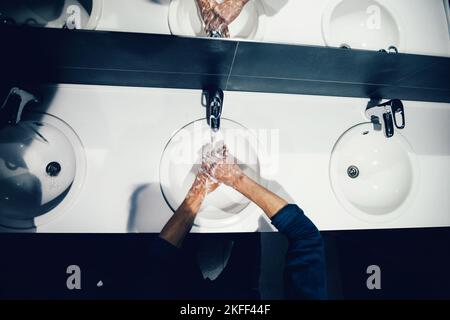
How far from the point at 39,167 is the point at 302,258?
107 cm

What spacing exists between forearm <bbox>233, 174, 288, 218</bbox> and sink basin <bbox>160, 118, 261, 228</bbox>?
6cm

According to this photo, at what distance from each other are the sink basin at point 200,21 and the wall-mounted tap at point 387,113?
611 mm

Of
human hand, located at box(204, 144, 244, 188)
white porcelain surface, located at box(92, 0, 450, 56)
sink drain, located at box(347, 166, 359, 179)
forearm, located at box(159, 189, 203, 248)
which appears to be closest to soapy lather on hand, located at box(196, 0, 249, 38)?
white porcelain surface, located at box(92, 0, 450, 56)

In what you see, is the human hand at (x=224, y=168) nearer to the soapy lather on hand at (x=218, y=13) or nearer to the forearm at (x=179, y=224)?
the forearm at (x=179, y=224)

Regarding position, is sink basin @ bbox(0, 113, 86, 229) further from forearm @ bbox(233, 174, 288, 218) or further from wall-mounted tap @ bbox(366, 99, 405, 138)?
wall-mounted tap @ bbox(366, 99, 405, 138)

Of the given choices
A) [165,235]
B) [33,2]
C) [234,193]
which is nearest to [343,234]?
[234,193]

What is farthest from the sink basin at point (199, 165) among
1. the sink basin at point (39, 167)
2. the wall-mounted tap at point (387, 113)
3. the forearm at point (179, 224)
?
the wall-mounted tap at point (387, 113)

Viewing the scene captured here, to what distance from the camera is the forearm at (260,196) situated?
3.09 feet

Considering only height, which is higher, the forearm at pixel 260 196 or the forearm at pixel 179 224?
the forearm at pixel 260 196

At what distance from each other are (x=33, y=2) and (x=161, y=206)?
943 millimetres

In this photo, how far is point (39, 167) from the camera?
1.00m

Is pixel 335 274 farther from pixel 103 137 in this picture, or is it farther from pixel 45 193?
pixel 45 193

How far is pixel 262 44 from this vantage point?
83 centimetres

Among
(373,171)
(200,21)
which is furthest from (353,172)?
(200,21)
